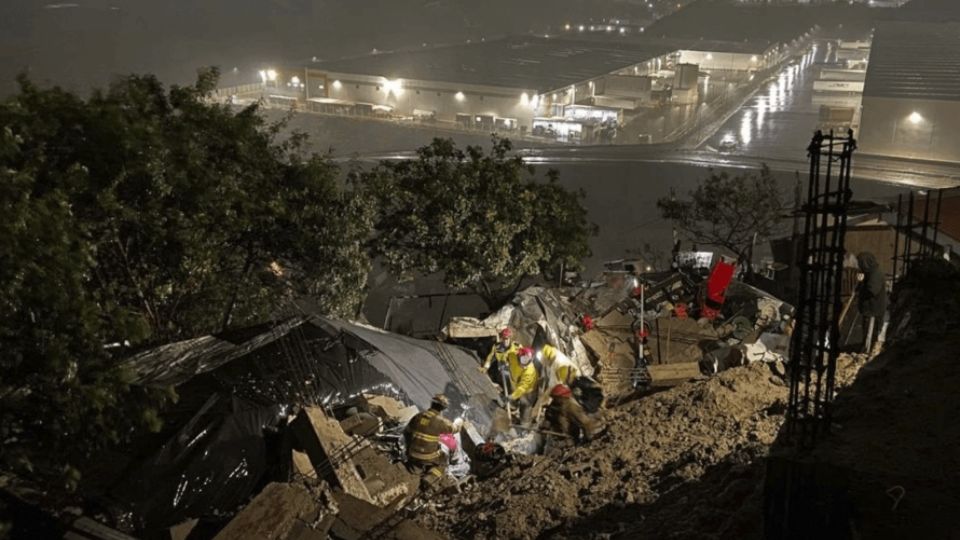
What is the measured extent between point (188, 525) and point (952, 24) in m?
83.4

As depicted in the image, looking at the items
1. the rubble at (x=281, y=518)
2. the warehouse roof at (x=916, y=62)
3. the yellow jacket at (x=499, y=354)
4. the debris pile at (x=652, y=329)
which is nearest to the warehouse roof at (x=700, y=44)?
the warehouse roof at (x=916, y=62)

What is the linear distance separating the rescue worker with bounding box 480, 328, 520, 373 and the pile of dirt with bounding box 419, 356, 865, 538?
2244mm

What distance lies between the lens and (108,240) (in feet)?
31.9

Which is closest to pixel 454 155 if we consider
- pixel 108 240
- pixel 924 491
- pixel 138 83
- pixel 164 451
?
pixel 138 83

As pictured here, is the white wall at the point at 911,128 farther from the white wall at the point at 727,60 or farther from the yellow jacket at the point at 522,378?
the white wall at the point at 727,60

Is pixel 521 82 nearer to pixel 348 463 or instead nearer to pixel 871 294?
pixel 871 294

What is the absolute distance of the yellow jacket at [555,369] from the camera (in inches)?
463

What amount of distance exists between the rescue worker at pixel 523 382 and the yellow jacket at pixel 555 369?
0.49 metres

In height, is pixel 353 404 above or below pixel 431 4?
below

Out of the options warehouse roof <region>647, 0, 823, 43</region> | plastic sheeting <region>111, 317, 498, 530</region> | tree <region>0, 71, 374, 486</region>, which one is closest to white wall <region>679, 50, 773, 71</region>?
warehouse roof <region>647, 0, 823, 43</region>

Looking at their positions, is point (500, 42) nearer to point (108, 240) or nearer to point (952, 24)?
point (952, 24)

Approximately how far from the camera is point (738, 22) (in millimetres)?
92188

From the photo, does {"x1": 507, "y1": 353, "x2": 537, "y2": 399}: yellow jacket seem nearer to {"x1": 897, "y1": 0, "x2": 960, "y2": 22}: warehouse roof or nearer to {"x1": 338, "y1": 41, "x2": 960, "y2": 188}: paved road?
{"x1": 338, "y1": 41, "x2": 960, "y2": 188}: paved road

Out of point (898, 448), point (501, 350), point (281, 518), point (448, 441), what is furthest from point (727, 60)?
point (281, 518)
